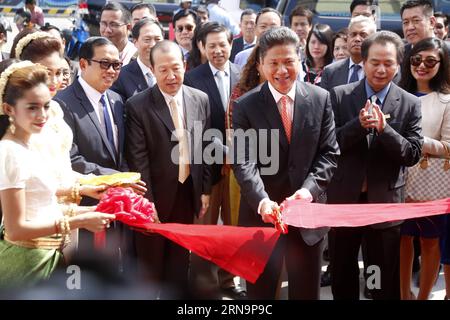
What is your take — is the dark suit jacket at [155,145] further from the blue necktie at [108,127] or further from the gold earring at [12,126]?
the gold earring at [12,126]

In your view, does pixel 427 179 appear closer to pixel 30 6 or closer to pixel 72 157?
pixel 72 157

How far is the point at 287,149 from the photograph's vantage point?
3.13 metres

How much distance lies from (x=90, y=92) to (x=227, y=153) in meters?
0.94

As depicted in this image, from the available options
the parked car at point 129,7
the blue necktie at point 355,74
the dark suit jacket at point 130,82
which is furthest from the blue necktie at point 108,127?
the parked car at point 129,7

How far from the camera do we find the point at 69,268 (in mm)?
2898

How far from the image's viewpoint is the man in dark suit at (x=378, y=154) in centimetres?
337

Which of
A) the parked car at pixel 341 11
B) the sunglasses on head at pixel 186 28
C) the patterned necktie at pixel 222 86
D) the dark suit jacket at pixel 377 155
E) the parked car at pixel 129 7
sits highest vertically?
the parked car at pixel 129 7

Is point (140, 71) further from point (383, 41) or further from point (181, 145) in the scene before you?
point (383, 41)


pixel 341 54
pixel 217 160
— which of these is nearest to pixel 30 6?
pixel 341 54

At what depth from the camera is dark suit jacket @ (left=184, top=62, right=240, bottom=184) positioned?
4133 mm

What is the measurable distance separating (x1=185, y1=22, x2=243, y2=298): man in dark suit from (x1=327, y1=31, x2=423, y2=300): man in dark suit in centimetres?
97

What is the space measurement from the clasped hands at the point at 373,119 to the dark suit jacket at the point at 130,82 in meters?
1.54
